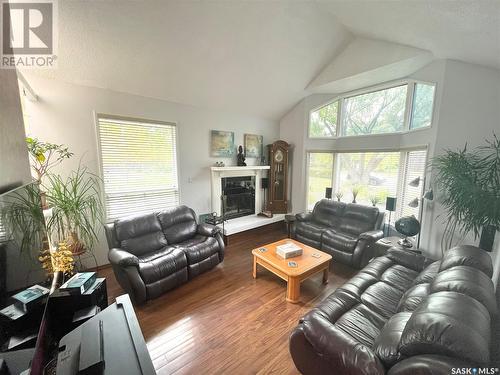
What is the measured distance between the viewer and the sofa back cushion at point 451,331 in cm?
86

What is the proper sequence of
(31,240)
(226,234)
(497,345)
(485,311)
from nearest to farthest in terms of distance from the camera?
1. (485,311)
2. (497,345)
3. (31,240)
4. (226,234)

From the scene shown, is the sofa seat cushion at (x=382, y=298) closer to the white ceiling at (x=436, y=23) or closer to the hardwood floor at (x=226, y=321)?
the hardwood floor at (x=226, y=321)

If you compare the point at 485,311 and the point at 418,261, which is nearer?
the point at 485,311

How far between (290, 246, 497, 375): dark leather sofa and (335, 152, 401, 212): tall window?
2104mm

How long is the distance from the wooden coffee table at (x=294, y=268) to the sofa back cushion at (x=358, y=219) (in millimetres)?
1121

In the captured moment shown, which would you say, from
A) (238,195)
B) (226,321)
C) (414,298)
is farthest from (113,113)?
(414,298)

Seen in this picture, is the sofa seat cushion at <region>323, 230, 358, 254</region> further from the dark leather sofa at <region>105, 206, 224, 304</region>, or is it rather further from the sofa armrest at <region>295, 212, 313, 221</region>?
Result: the dark leather sofa at <region>105, 206, 224, 304</region>

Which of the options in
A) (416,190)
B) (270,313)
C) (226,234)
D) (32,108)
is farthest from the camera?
(226,234)

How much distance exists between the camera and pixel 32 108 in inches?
101

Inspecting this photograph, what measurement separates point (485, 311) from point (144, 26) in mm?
3796

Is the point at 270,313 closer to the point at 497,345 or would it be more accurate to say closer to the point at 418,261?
the point at 497,345

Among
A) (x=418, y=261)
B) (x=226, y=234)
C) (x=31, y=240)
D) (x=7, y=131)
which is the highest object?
(x=7, y=131)

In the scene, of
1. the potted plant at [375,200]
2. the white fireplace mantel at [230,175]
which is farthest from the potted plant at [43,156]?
the potted plant at [375,200]

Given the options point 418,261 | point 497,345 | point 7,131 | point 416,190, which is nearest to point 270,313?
point 497,345
